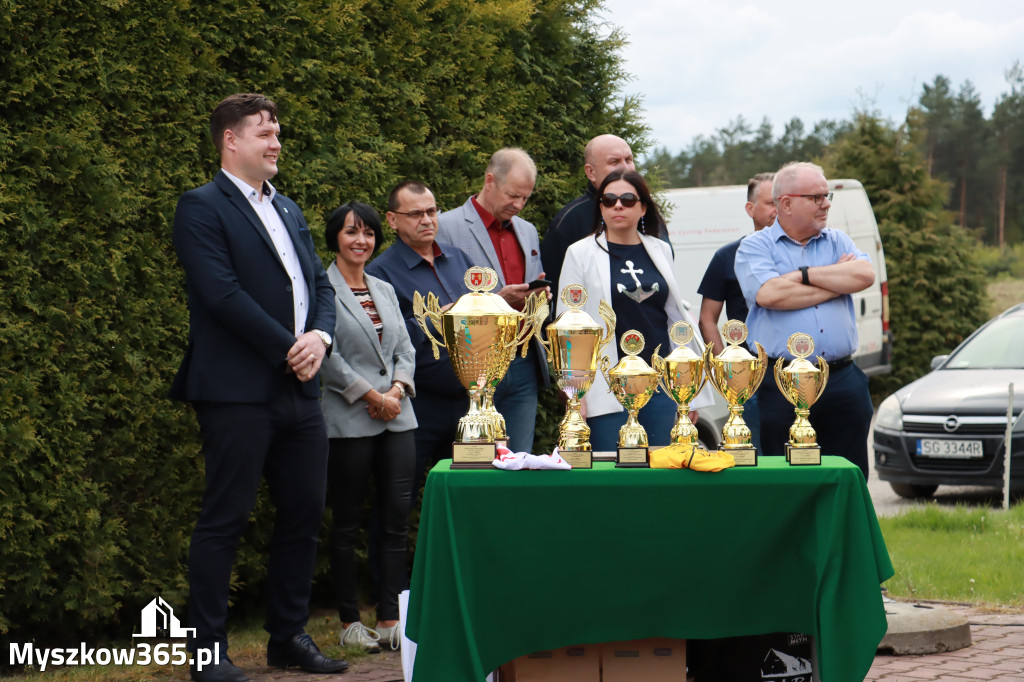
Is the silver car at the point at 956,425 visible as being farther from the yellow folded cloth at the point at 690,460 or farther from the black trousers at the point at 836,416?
the yellow folded cloth at the point at 690,460

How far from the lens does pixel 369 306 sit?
5.12 m

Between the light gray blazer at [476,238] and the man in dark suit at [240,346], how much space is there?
1.10 meters

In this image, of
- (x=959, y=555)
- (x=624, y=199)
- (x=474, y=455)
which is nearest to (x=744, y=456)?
(x=474, y=455)

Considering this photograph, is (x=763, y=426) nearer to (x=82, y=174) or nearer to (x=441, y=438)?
(x=441, y=438)

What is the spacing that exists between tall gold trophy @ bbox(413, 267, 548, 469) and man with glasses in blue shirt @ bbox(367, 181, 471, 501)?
4.98 ft

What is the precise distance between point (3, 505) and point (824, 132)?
206 ft

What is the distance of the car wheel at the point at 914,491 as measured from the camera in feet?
31.4

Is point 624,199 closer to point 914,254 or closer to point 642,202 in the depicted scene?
point 642,202

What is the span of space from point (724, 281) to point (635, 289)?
1.06 meters

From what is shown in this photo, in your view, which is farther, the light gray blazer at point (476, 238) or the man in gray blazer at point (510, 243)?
the light gray blazer at point (476, 238)

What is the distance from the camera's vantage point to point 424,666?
3420 millimetres

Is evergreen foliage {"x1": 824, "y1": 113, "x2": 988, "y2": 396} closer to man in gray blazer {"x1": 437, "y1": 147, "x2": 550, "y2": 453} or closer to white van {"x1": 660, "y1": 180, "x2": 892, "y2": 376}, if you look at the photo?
white van {"x1": 660, "y1": 180, "x2": 892, "y2": 376}

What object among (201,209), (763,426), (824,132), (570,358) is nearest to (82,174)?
(201,209)

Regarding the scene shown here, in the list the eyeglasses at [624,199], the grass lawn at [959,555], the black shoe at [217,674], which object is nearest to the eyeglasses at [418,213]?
the eyeglasses at [624,199]
